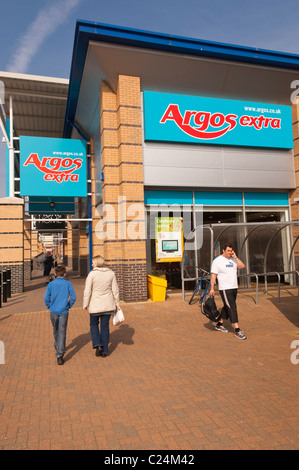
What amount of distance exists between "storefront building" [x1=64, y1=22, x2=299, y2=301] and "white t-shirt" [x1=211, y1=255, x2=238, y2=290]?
4.14 m

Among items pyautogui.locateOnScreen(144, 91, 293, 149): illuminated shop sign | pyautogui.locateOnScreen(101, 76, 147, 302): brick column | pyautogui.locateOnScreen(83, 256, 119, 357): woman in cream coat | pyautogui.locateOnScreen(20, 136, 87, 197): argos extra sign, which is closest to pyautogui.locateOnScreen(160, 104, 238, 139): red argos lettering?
pyautogui.locateOnScreen(144, 91, 293, 149): illuminated shop sign

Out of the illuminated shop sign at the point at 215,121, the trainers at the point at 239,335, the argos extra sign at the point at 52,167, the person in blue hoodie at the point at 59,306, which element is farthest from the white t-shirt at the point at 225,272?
the argos extra sign at the point at 52,167

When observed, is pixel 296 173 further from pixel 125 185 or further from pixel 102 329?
pixel 102 329

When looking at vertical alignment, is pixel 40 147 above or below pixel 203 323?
above

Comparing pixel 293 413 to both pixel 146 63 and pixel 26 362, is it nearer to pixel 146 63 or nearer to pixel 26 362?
pixel 26 362

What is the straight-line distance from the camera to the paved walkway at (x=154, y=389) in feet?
9.88

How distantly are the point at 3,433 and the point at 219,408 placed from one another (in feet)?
7.53

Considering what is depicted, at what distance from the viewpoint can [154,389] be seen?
13.3 feet

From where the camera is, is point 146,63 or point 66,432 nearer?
point 66,432

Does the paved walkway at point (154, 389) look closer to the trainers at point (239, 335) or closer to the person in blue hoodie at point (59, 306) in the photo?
the trainers at point (239, 335)

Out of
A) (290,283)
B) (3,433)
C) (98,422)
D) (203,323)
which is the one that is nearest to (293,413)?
(98,422)

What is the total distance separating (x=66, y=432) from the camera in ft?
10.2

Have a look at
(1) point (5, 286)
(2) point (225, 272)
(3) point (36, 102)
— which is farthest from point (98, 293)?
(3) point (36, 102)

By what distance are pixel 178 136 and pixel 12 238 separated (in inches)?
296
